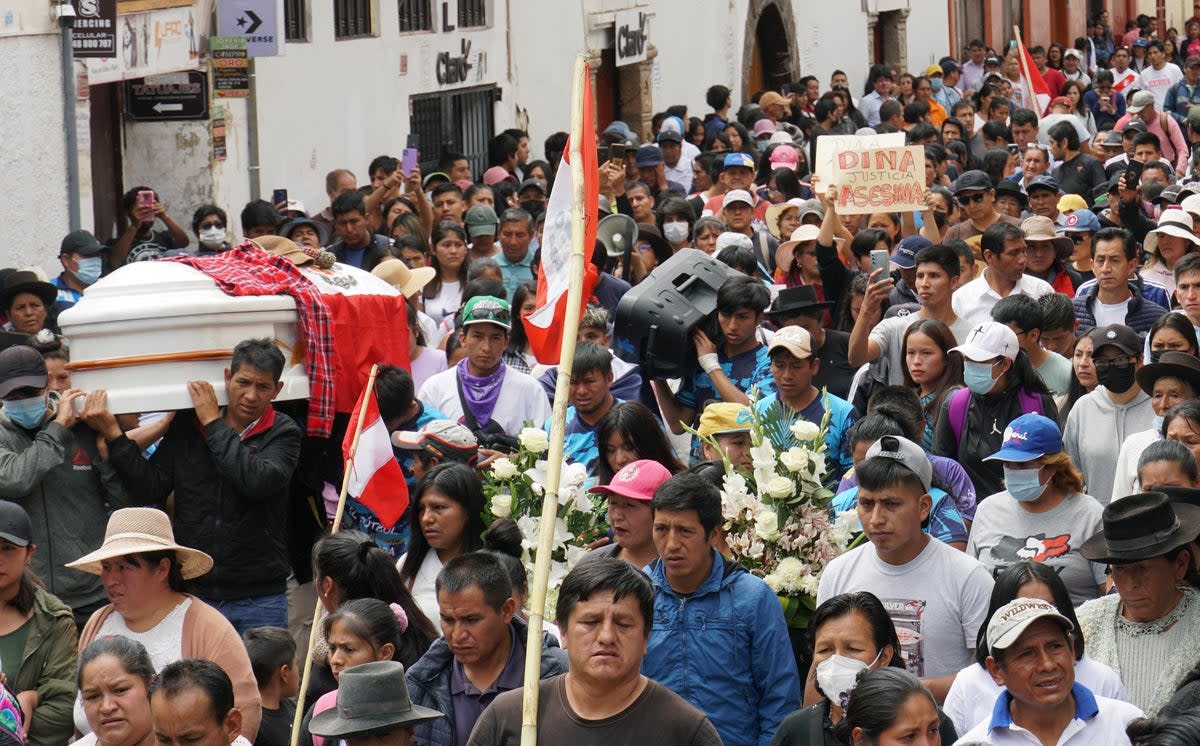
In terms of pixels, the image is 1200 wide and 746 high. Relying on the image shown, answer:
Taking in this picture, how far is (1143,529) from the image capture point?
6.32m

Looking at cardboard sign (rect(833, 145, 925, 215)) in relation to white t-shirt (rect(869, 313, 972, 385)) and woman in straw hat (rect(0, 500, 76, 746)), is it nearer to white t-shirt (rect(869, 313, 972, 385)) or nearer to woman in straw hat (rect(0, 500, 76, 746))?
→ white t-shirt (rect(869, 313, 972, 385))

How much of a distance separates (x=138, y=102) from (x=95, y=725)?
9980 mm

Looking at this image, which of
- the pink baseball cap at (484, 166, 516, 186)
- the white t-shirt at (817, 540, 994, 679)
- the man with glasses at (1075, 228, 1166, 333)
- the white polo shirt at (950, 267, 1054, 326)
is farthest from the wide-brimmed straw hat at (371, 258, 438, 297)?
the pink baseball cap at (484, 166, 516, 186)

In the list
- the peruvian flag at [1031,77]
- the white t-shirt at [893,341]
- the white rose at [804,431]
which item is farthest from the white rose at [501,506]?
the peruvian flag at [1031,77]

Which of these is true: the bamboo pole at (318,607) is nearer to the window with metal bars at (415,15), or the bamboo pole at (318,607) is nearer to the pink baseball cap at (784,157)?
the pink baseball cap at (784,157)

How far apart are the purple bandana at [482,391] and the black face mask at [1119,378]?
2.63 metres

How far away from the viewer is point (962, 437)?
838 centimetres

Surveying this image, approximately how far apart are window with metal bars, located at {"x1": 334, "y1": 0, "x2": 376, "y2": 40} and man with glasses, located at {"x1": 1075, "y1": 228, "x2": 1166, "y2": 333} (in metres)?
8.90

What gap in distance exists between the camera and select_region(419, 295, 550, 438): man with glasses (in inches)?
360

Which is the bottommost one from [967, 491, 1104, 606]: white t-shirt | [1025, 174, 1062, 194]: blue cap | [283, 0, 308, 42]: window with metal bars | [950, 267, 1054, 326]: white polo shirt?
[967, 491, 1104, 606]: white t-shirt

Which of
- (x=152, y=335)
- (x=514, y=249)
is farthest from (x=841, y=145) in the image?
(x=152, y=335)

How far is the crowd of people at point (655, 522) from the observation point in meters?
5.55

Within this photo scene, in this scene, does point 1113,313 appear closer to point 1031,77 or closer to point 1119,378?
point 1119,378

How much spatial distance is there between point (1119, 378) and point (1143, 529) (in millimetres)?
2360
